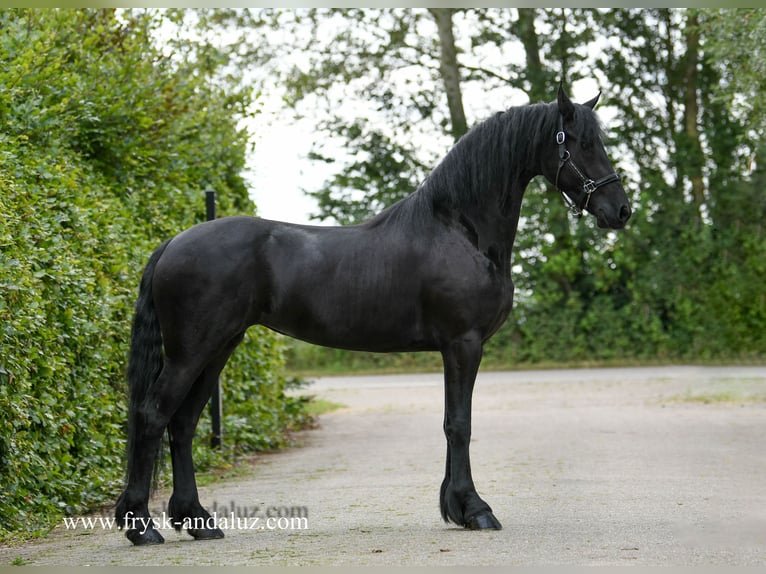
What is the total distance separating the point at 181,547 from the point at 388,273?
5.96 ft

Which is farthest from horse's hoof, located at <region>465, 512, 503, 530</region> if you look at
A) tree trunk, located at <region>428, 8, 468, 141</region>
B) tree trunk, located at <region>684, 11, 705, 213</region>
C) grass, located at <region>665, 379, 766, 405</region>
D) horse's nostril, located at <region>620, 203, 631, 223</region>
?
tree trunk, located at <region>684, 11, 705, 213</region>

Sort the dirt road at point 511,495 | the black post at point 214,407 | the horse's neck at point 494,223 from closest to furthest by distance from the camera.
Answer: the dirt road at point 511,495 < the horse's neck at point 494,223 < the black post at point 214,407

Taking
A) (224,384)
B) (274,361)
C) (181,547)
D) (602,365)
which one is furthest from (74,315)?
(602,365)

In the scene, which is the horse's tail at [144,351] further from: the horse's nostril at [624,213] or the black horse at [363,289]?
the horse's nostril at [624,213]

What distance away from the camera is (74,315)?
6523 millimetres

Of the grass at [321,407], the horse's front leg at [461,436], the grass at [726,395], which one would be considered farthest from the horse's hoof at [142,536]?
the grass at [726,395]

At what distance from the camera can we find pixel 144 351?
5520 mm

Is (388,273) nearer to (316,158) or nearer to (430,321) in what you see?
(430,321)

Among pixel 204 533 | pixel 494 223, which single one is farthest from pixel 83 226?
pixel 494 223

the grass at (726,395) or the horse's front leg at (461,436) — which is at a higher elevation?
the horse's front leg at (461,436)

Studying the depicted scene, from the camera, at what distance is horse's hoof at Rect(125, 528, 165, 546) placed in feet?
17.2

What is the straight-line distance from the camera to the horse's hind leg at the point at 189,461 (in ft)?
17.9

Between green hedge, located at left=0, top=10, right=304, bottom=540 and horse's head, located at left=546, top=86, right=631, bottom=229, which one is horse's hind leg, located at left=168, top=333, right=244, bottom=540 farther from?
horse's head, located at left=546, top=86, right=631, bottom=229

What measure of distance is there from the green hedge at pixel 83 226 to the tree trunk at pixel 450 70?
12696 millimetres
